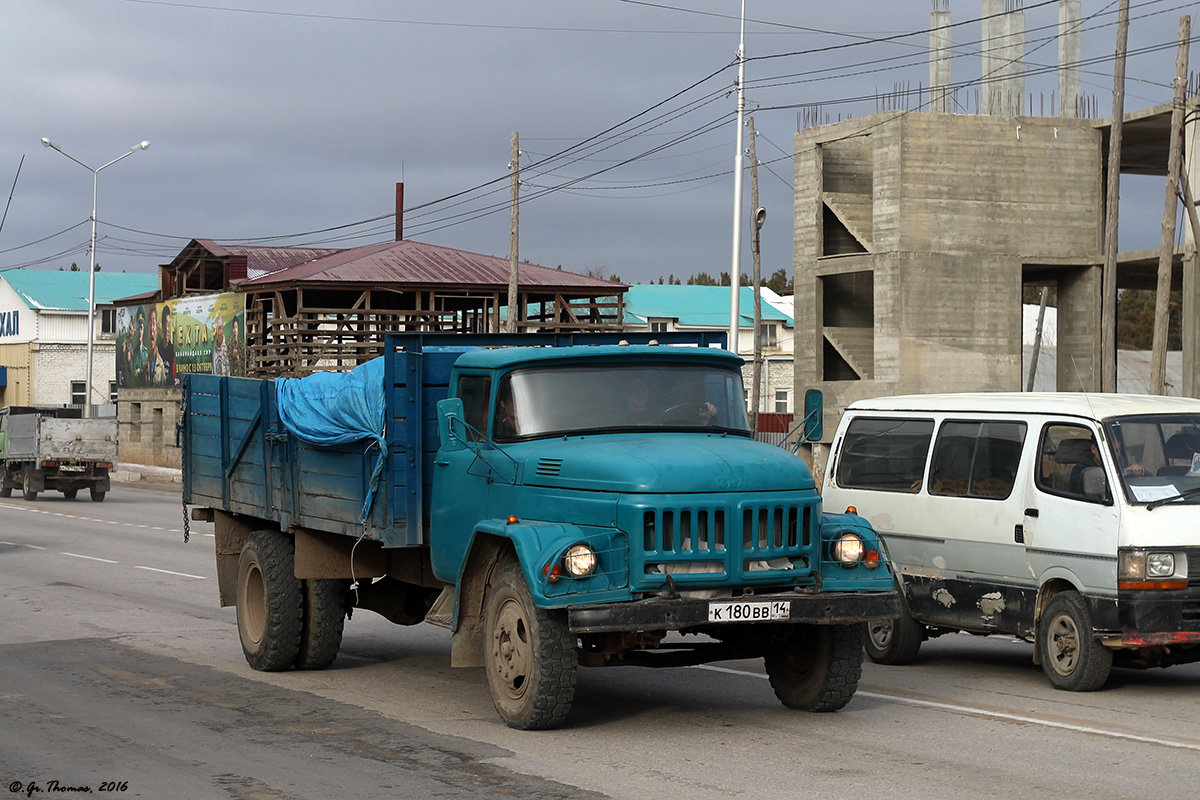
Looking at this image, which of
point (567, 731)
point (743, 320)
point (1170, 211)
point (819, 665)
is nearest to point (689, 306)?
point (743, 320)

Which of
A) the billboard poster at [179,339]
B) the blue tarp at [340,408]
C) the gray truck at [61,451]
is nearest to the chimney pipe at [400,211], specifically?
the billboard poster at [179,339]

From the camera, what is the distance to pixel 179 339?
60656mm

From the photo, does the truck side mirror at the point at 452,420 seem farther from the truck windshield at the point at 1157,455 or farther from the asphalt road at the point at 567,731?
the truck windshield at the point at 1157,455

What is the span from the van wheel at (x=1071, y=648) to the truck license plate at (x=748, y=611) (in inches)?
109

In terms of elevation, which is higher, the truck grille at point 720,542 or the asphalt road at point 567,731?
the truck grille at point 720,542

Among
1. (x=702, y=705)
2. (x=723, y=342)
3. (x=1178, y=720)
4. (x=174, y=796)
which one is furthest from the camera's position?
(x=723, y=342)

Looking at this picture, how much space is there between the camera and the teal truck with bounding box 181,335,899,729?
27.0 feet

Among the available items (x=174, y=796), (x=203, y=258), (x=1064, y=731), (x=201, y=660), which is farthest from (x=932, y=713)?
(x=203, y=258)

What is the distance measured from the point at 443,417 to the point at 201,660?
432 cm

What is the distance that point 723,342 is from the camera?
11.7 m

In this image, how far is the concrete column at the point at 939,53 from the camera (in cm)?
4866

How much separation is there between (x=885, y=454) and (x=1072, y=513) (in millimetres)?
2116

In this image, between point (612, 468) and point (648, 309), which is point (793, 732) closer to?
point (612, 468)

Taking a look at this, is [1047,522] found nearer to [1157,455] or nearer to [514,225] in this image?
[1157,455]
